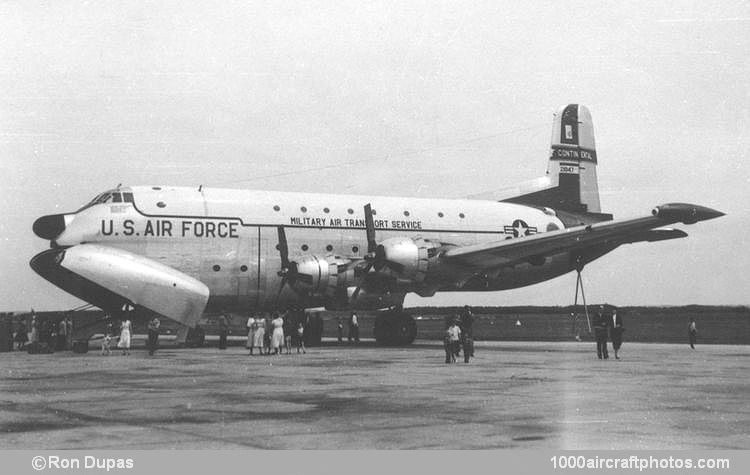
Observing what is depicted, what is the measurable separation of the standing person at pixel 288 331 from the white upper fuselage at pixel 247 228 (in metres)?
0.79

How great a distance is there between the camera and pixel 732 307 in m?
116

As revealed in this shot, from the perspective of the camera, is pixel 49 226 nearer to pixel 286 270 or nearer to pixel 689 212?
pixel 286 270

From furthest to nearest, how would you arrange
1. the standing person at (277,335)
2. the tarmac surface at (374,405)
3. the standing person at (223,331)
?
the standing person at (223,331) → the standing person at (277,335) → the tarmac surface at (374,405)

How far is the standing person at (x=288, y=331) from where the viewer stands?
2282 cm

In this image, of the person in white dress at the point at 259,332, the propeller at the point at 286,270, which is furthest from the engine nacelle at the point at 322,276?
the person in white dress at the point at 259,332

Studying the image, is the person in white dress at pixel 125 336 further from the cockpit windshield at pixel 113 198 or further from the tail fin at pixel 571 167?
the tail fin at pixel 571 167

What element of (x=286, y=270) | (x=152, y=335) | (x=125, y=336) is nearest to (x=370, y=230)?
(x=286, y=270)

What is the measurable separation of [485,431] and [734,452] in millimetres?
2448

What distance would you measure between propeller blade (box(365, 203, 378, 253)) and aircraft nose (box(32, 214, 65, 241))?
8710 millimetres

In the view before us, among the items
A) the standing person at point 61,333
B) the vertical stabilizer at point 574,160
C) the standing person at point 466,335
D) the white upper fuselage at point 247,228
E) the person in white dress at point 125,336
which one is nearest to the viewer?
the standing person at point 466,335

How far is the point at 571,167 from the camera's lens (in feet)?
108

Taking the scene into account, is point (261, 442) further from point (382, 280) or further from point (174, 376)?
point (382, 280)

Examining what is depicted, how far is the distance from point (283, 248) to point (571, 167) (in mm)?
13795

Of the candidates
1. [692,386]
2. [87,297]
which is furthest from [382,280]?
[692,386]
